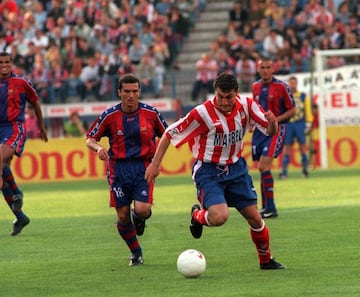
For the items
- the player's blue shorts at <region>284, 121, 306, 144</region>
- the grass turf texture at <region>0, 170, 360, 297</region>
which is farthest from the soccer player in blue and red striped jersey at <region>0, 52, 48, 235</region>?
the player's blue shorts at <region>284, 121, 306, 144</region>

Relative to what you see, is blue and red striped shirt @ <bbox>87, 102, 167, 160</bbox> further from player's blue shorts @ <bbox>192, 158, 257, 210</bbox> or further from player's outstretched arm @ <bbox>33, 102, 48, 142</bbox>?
player's outstretched arm @ <bbox>33, 102, 48, 142</bbox>

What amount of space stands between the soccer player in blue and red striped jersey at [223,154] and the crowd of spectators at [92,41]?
19.7 meters

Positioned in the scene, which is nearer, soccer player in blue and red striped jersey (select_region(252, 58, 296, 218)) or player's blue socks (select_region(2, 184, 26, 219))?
player's blue socks (select_region(2, 184, 26, 219))

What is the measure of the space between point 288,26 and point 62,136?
6.70 metres

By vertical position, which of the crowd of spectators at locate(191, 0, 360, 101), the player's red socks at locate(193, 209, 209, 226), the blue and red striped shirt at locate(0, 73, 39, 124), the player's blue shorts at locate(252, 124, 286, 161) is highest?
the crowd of spectators at locate(191, 0, 360, 101)

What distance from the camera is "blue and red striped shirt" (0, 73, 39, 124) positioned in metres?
14.8

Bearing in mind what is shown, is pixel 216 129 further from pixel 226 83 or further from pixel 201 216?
pixel 201 216

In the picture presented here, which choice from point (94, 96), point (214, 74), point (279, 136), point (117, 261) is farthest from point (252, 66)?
point (117, 261)

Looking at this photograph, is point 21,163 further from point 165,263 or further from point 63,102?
point 165,263

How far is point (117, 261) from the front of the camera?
11.8 m

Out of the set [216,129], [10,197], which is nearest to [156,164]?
[216,129]

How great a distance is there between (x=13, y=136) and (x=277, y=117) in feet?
12.1

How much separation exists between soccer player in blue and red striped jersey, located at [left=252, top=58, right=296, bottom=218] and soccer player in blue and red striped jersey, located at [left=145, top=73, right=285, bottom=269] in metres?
5.01

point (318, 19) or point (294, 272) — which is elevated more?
point (318, 19)
